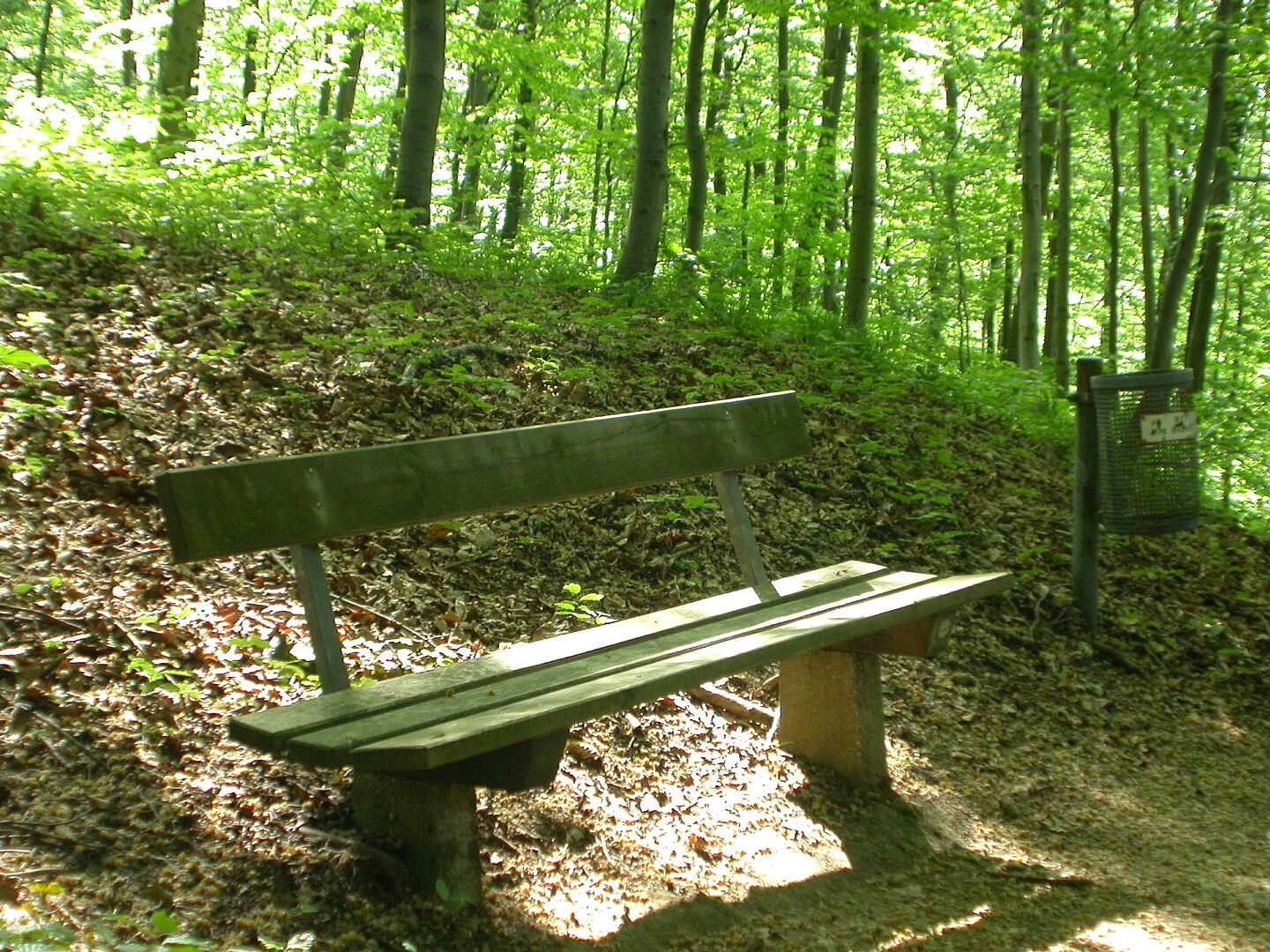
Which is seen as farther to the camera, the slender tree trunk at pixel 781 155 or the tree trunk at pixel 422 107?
the slender tree trunk at pixel 781 155

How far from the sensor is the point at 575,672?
2959 mm

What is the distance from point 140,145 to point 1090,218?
58.2ft

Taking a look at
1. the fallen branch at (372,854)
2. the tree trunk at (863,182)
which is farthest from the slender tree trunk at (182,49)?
the fallen branch at (372,854)

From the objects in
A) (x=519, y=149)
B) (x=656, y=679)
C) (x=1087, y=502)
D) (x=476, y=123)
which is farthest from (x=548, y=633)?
(x=476, y=123)

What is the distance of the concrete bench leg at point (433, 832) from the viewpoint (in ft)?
8.84

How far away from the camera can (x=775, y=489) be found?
20.6 feet

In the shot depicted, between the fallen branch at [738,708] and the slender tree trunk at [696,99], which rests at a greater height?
the slender tree trunk at [696,99]

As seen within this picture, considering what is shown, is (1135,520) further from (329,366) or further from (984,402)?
(329,366)

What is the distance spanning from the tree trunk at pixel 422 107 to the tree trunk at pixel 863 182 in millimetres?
3763

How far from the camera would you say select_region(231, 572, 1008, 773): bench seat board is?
7.57 feet

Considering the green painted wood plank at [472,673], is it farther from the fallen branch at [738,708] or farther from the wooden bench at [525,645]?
the fallen branch at [738,708]

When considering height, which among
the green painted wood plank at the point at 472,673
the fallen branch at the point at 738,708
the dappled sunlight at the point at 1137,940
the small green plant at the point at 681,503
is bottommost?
the dappled sunlight at the point at 1137,940

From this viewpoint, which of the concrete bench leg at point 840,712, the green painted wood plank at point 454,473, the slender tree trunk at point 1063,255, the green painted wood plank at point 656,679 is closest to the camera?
the green painted wood plank at point 656,679

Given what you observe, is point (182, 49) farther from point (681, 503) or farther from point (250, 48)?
point (681, 503)
